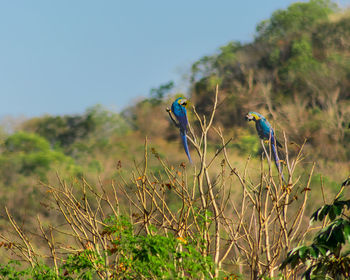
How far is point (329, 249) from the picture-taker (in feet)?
8.48

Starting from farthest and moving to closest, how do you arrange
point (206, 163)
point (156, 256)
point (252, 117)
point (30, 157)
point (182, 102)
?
point (30, 157) < point (206, 163) < point (252, 117) < point (182, 102) < point (156, 256)

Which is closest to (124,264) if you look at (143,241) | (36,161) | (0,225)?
(143,241)

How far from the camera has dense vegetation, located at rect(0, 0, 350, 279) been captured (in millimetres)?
2943

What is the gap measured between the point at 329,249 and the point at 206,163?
377cm

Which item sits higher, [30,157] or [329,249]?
[329,249]

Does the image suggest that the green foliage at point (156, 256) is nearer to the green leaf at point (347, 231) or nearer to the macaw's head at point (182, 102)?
the green leaf at point (347, 231)

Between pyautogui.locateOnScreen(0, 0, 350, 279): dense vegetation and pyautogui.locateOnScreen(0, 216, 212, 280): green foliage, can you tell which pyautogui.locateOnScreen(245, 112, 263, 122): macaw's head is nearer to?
pyautogui.locateOnScreen(0, 0, 350, 279): dense vegetation

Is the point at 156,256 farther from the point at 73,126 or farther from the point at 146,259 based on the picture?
the point at 73,126

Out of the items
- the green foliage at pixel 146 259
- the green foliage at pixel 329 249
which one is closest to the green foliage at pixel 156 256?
the green foliage at pixel 146 259

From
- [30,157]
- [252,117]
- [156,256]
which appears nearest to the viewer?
[156,256]

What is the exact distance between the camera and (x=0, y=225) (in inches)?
399

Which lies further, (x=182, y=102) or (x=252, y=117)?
(x=252, y=117)

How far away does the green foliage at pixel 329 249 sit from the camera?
2543 mm

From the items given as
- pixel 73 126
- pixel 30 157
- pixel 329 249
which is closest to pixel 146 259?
pixel 329 249
